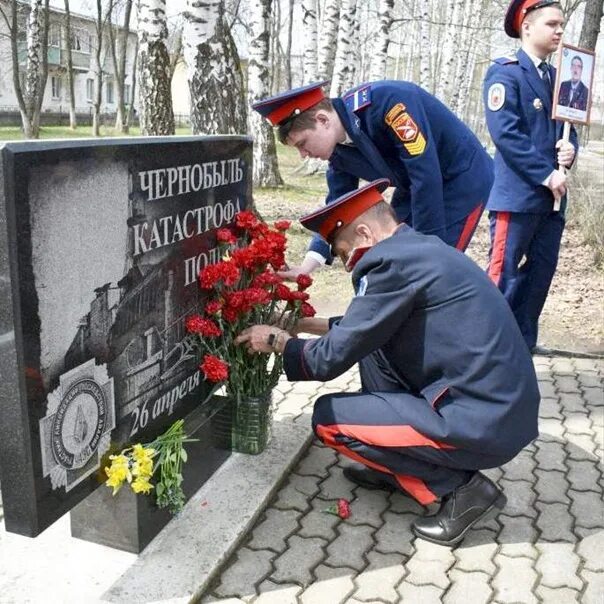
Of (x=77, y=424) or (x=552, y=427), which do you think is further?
(x=552, y=427)

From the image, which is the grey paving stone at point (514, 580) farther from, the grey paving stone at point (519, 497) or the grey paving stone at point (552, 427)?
the grey paving stone at point (552, 427)

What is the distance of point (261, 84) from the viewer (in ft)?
36.7

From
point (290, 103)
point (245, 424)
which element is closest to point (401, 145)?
point (290, 103)

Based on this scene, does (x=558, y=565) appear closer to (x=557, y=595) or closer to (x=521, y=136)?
(x=557, y=595)

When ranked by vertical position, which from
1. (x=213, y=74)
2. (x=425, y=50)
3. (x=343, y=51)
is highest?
(x=425, y=50)

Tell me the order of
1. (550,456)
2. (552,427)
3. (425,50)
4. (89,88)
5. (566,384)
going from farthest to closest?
(89,88), (425,50), (566,384), (552,427), (550,456)

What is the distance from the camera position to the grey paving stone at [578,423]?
12.5 feet

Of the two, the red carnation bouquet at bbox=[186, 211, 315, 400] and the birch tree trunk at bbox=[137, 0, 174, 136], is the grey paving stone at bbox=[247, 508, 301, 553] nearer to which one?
the red carnation bouquet at bbox=[186, 211, 315, 400]

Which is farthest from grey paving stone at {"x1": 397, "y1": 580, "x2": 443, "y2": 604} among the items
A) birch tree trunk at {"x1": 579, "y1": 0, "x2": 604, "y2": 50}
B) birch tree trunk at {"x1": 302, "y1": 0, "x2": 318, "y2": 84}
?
birch tree trunk at {"x1": 302, "y1": 0, "x2": 318, "y2": 84}

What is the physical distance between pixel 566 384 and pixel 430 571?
222 centimetres

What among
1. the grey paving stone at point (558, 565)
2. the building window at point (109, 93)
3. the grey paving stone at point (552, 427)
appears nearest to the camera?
the grey paving stone at point (558, 565)

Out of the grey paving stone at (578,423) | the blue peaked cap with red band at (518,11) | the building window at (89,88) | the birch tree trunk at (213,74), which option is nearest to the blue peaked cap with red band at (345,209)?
the grey paving stone at (578,423)

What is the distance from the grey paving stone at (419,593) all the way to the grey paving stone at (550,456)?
1.12 m

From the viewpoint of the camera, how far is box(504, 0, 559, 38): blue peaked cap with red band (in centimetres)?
402
